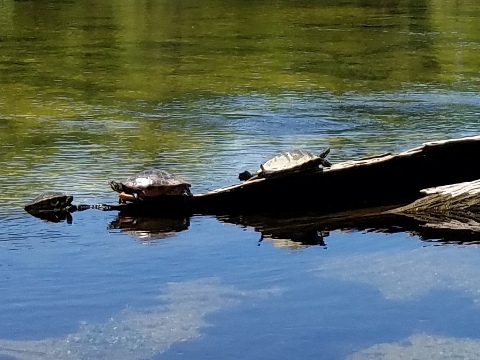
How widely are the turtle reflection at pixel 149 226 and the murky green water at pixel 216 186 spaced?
25 mm

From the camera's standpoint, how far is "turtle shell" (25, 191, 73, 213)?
7.66 metres

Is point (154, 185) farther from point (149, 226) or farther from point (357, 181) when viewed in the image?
point (357, 181)

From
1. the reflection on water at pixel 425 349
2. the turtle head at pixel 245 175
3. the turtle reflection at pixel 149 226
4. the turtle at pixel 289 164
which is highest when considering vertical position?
the turtle at pixel 289 164

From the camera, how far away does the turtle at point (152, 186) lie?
301 inches

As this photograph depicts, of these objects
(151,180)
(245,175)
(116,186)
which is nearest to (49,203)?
(116,186)

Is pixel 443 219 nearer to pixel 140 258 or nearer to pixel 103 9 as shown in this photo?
pixel 140 258

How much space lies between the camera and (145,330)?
18.1 feet

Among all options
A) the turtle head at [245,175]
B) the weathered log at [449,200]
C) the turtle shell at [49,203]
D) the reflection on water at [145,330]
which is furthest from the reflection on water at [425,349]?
the turtle shell at [49,203]

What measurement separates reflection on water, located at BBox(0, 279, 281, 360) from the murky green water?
1 cm

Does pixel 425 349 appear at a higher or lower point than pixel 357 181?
lower

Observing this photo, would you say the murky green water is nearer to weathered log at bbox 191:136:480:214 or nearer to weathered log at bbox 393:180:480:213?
weathered log at bbox 191:136:480:214

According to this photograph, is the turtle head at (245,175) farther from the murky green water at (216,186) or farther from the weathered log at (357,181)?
Result: the weathered log at (357,181)

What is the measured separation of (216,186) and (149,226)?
100 cm

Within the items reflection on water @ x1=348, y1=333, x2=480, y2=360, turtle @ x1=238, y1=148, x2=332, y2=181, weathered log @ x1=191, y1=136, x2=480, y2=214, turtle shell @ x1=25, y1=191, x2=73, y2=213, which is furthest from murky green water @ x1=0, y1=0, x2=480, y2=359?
turtle @ x1=238, y1=148, x2=332, y2=181
